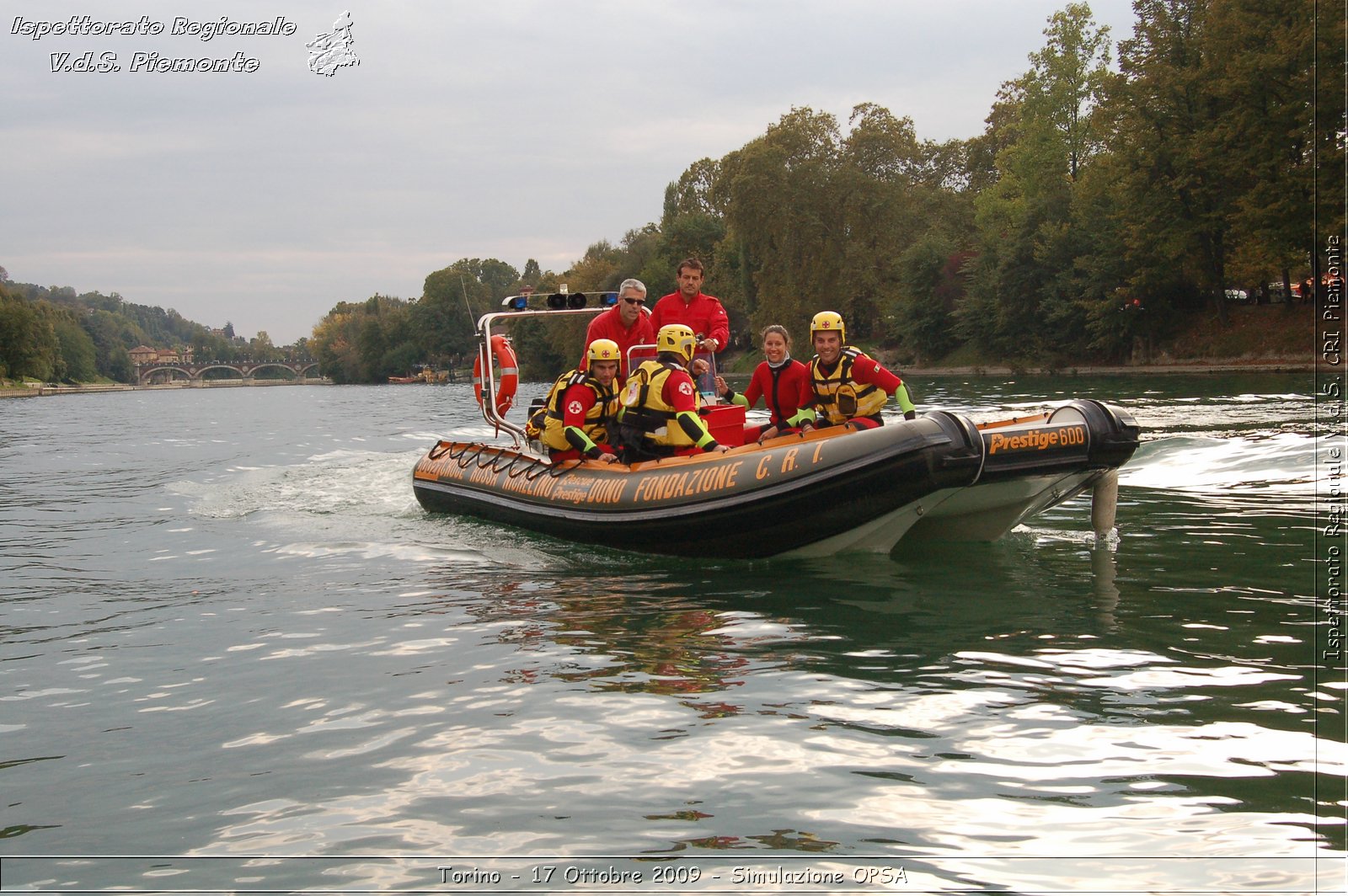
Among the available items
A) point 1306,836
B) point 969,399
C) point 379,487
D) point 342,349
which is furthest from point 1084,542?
point 342,349

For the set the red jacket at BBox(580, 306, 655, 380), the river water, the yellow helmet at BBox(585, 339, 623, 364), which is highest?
the red jacket at BBox(580, 306, 655, 380)

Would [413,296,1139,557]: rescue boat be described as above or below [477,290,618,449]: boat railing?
below

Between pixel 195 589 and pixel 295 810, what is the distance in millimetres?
5019

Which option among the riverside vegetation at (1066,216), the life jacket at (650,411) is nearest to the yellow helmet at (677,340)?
the life jacket at (650,411)

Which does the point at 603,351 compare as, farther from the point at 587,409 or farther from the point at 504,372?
the point at 504,372

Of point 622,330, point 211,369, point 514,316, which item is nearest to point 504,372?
point 514,316

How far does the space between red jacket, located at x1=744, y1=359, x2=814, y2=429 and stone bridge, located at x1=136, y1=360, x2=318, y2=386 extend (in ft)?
554

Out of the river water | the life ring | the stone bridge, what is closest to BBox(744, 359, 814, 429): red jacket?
the river water

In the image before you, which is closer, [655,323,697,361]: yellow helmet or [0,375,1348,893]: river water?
[0,375,1348,893]: river water

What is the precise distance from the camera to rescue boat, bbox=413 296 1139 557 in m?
8.01

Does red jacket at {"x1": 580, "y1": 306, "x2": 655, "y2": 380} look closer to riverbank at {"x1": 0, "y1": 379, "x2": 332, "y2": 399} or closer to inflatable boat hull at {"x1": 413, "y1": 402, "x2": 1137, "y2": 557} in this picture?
inflatable boat hull at {"x1": 413, "y1": 402, "x2": 1137, "y2": 557}

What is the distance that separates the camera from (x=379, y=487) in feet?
52.1

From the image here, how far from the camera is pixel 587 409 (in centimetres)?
1020

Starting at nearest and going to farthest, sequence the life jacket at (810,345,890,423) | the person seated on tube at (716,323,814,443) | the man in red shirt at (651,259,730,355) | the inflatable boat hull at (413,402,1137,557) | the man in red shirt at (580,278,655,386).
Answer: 1. the inflatable boat hull at (413,402,1137,557)
2. the life jacket at (810,345,890,423)
3. the person seated on tube at (716,323,814,443)
4. the man in red shirt at (580,278,655,386)
5. the man in red shirt at (651,259,730,355)
